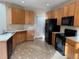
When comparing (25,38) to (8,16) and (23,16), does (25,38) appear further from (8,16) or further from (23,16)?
(8,16)

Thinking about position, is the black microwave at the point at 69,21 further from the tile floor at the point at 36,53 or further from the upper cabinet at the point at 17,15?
the upper cabinet at the point at 17,15

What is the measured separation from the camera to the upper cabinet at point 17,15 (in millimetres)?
6692

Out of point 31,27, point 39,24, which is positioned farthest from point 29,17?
point 39,24

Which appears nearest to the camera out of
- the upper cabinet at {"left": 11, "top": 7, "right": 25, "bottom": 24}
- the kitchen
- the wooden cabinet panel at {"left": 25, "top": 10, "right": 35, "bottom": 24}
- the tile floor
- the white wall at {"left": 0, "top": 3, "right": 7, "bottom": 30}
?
the kitchen

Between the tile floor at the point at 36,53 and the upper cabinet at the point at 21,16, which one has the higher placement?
the upper cabinet at the point at 21,16

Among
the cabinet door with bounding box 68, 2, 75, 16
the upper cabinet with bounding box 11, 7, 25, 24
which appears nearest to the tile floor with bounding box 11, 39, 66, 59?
the cabinet door with bounding box 68, 2, 75, 16

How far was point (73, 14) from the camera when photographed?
4.28 metres

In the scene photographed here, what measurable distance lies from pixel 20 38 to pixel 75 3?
14.3 feet

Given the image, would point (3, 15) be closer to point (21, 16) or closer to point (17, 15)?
point (17, 15)

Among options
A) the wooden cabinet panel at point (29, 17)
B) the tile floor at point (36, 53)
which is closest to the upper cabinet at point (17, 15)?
the wooden cabinet panel at point (29, 17)

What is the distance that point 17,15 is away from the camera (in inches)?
276

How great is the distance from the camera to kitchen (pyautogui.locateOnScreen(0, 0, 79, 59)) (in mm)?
3912

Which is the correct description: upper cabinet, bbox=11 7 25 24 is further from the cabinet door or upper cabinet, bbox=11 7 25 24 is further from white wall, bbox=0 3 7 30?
the cabinet door

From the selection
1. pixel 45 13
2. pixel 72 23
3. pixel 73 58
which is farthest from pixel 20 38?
pixel 73 58
